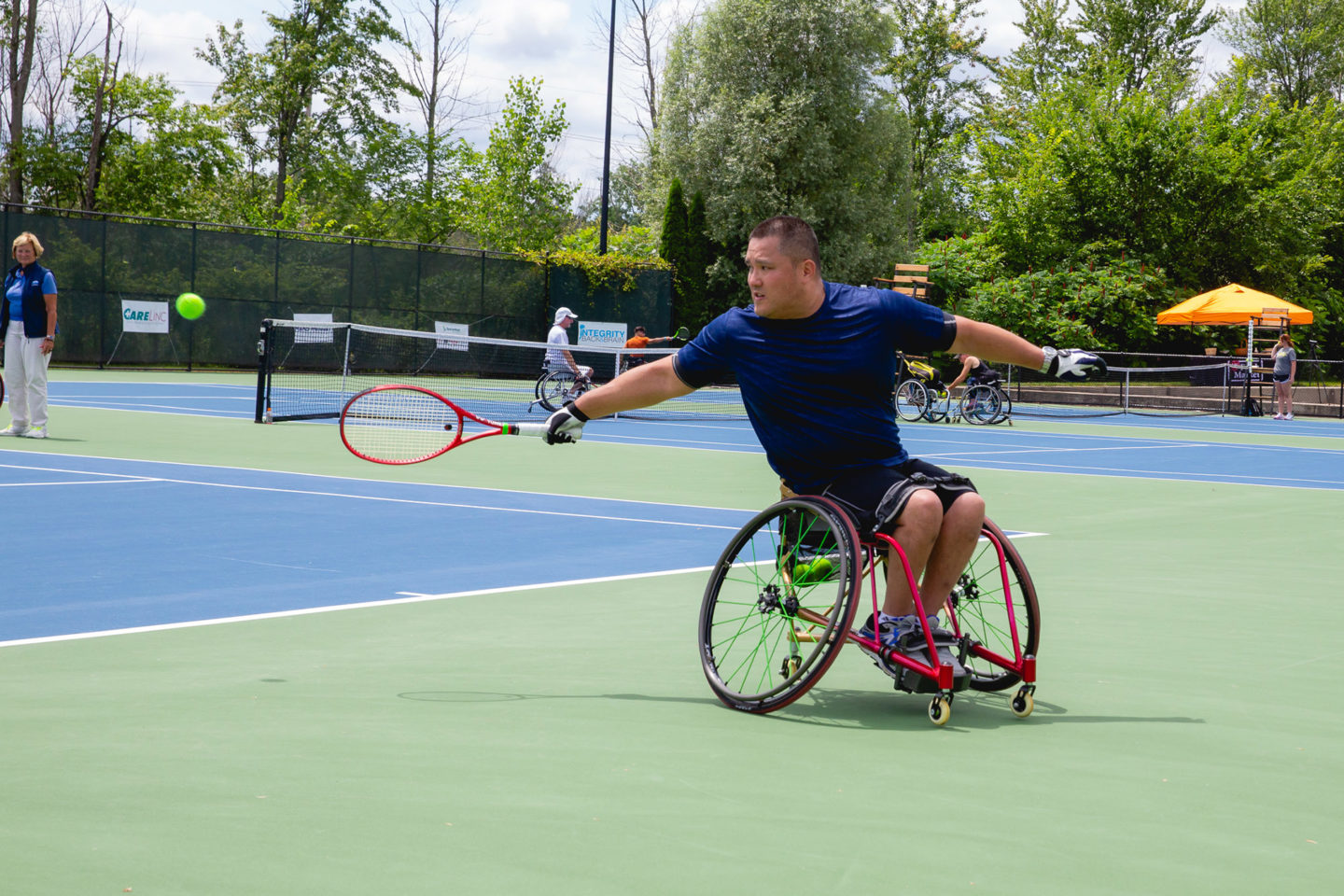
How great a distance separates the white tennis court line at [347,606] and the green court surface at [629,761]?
0.10 meters

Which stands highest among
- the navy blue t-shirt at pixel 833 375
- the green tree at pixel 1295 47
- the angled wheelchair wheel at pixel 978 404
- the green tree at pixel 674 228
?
the green tree at pixel 1295 47

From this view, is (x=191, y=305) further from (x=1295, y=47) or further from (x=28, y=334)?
(x=1295, y=47)

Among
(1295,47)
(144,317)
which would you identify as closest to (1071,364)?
(144,317)

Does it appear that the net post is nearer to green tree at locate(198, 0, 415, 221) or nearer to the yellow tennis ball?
the yellow tennis ball

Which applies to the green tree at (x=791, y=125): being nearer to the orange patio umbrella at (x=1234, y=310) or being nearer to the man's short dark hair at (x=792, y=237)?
the orange patio umbrella at (x=1234, y=310)

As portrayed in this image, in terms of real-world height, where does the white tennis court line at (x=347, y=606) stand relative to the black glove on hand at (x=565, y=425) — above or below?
below

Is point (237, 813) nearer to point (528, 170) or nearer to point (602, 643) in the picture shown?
point (602, 643)

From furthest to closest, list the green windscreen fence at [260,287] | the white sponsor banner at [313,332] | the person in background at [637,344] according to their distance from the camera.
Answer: the white sponsor banner at [313,332] < the green windscreen fence at [260,287] < the person in background at [637,344]

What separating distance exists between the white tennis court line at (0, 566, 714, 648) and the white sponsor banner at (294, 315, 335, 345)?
24196 millimetres

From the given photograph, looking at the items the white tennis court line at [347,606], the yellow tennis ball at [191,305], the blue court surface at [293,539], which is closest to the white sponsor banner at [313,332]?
the yellow tennis ball at [191,305]

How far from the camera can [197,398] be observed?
22.9 meters

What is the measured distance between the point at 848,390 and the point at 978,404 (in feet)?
71.5

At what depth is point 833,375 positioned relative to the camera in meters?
4.45

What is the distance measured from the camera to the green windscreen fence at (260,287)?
3052 centimetres
